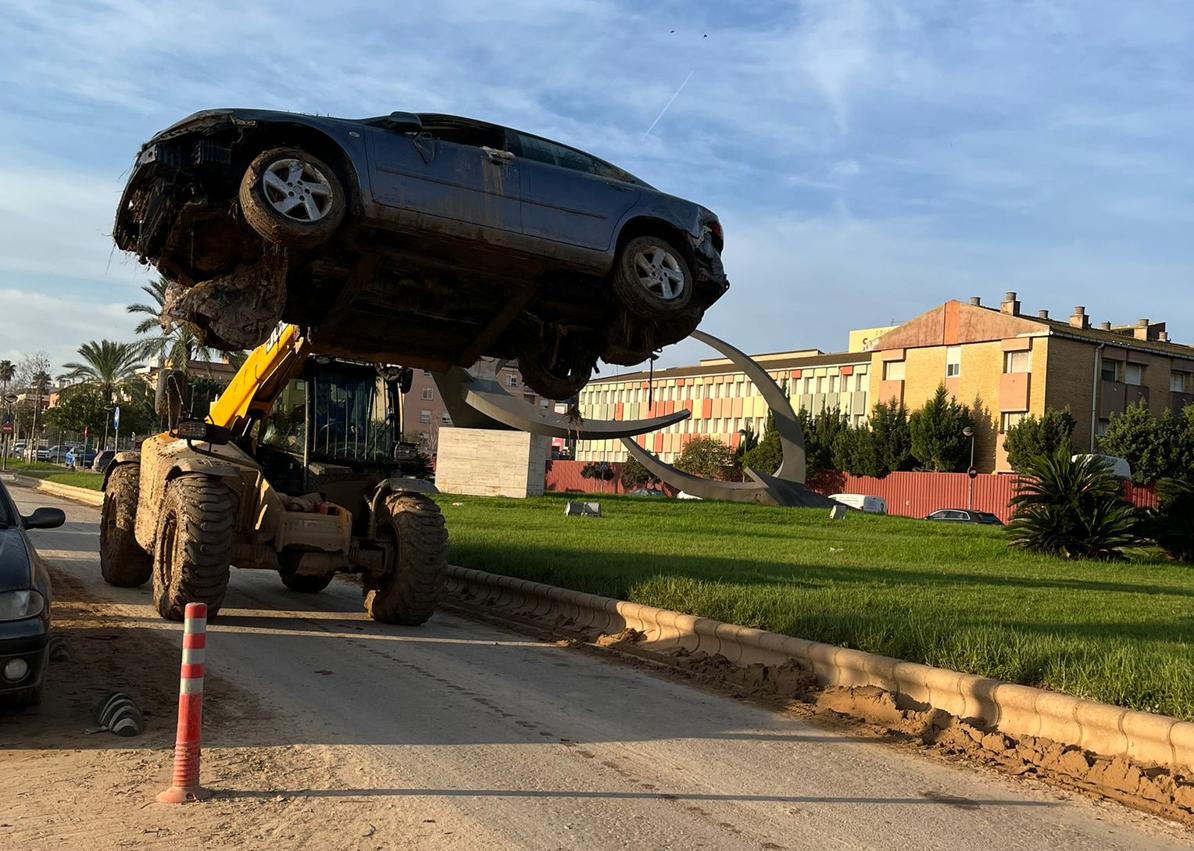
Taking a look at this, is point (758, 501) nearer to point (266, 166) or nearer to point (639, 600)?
point (639, 600)

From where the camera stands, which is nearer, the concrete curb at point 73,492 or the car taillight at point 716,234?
the car taillight at point 716,234

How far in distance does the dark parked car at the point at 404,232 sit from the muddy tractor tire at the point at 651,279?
0.04 ft

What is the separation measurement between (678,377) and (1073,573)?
8037 centimetres

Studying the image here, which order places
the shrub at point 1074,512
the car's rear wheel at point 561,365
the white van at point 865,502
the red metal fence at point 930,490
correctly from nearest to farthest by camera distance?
the car's rear wheel at point 561,365, the shrub at point 1074,512, the red metal fence at point 930,490, the white van at point 865,502

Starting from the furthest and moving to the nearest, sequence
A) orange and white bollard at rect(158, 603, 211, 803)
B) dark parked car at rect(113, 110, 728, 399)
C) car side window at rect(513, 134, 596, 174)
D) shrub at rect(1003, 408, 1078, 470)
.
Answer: shrub at rect(1003, 408, 1078, 470), car side window at rect(513, 134, 596, 174), dark parked car at rect(113, 110, 728, 399), orange and white bollard at rect(158, 603, 211, 803)

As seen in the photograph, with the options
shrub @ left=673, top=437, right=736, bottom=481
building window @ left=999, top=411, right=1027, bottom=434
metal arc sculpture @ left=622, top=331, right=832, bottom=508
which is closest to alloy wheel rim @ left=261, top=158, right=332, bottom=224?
metal arc sculpture @ left=622, top=331, right=832, bottom=508

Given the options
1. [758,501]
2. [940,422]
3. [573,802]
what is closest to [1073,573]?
[573,802]

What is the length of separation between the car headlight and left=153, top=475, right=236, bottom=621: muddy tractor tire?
12.1 feet

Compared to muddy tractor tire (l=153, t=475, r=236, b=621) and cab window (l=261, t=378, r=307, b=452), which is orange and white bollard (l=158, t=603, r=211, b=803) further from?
cab window (l=261, t=378, r=307, b=452)

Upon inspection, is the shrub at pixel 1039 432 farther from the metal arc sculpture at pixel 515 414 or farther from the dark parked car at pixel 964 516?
the metal arc sculpture at pixel 515 414

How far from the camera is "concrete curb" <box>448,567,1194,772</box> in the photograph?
6398 millimetres

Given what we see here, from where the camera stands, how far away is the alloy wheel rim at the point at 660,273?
363 inches

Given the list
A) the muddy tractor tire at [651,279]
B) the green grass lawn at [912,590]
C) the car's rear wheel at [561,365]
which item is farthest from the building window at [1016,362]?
the muddy tractor tire at [651,279]

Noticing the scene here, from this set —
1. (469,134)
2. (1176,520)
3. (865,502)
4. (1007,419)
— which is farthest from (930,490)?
(469,134)
